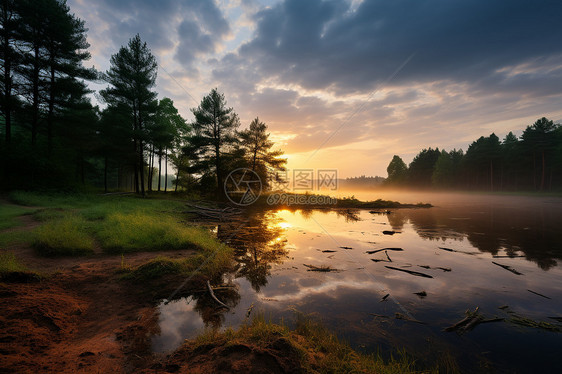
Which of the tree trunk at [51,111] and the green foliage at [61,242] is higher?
the tree trunk at [51,111]

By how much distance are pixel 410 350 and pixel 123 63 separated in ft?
115

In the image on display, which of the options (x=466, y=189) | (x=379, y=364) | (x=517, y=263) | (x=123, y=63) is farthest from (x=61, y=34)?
(x=466, y=189)

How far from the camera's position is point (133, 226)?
1039 cm

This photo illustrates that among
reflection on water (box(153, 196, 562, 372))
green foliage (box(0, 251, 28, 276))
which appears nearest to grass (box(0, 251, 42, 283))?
green foliage (box(0, 251, 28, 276))

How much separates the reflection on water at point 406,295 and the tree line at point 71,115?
74.3 ft

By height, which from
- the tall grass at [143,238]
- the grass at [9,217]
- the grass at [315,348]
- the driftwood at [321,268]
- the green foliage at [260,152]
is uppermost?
the green foliage at [260,152]

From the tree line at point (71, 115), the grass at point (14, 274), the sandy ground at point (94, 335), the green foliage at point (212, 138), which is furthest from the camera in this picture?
the green foliage at point (212, 138)

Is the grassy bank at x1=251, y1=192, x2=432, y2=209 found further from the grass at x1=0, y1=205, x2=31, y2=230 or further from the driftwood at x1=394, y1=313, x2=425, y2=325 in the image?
the driftwood at x1=394, y1=313, x2=425, y2=325

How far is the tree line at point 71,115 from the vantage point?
61.6ft

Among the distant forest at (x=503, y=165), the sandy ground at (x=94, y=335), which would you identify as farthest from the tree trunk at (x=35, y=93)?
the distant forest at (x=503, y=165)

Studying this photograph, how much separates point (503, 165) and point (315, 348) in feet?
272

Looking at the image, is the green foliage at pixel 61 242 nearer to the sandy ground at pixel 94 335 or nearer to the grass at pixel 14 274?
the grass at pixel 14 274

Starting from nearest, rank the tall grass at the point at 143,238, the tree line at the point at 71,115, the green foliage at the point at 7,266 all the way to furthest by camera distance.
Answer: the green foliage at the point at 7,266 → the tall grass at the point at 143,238 → the tree line at the point at 71,115

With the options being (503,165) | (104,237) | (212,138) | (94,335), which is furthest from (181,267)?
(503,165)
